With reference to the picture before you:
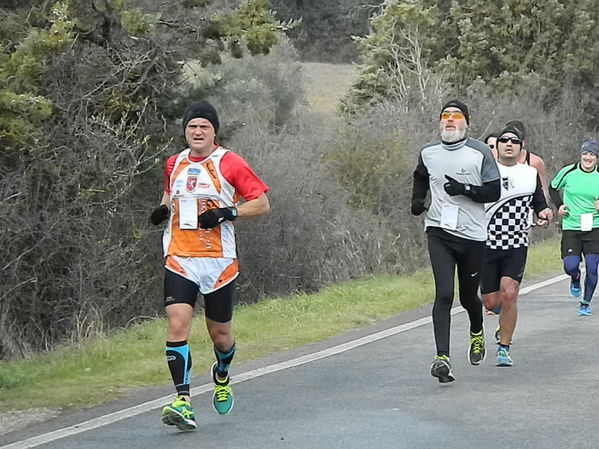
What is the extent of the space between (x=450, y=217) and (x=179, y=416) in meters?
2.81

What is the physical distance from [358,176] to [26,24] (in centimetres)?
1003

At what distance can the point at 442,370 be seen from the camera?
902cm

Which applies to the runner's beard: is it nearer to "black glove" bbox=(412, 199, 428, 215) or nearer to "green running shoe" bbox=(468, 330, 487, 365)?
"black glove" bbox=(412, 199, 428, 215)

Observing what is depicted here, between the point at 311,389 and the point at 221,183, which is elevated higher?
the point at 221,183

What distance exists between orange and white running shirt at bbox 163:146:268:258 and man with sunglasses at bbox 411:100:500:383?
1.93 metres

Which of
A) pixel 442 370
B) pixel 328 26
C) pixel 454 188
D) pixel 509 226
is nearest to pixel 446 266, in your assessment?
pixel 454 188

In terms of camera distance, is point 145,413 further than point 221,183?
Yes

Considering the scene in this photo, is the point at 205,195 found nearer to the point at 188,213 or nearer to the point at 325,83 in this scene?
the point at 188,213

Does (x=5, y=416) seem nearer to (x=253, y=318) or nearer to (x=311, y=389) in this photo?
(x=311, y=389)

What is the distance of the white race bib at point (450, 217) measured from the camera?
9.05 meters

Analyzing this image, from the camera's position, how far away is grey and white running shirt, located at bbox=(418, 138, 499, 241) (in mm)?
9062

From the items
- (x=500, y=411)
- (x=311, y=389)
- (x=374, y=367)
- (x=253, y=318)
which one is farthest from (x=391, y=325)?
(x=500, y=411)

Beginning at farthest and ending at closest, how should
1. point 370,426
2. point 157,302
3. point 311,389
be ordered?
point 157,302, point 311,389, point 370,426

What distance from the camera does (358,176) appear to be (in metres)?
22.0
